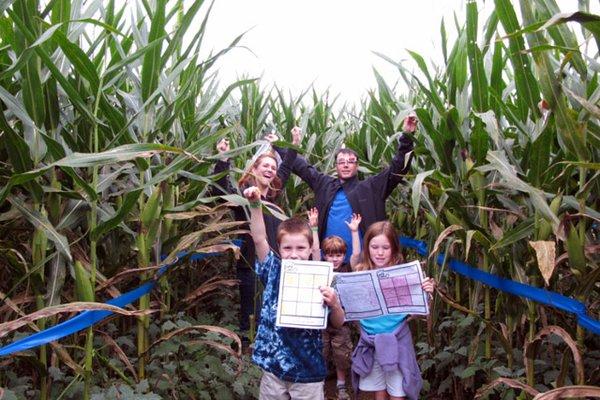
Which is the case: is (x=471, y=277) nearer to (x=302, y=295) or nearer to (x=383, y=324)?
(x=383, y=324)

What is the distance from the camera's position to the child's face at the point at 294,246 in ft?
6.70

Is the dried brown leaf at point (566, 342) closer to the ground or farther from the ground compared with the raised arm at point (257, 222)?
→ closer to the ground

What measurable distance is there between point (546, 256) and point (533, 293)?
1.10ft

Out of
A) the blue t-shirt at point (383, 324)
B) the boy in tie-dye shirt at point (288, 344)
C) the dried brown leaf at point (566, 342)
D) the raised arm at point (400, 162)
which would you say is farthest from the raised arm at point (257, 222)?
the dried brown leaf at point (566, 342)

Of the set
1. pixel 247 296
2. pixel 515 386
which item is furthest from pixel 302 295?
pixel 247 296

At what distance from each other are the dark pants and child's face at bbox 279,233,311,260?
1.55 metres

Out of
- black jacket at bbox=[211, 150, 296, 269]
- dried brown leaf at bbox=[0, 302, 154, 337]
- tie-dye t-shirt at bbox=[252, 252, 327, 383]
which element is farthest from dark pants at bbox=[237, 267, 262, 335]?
dried brown leaf at bbox=[0, 302, 154, 337]

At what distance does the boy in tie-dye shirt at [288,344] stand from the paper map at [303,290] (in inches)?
3.1

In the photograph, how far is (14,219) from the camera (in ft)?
5.97

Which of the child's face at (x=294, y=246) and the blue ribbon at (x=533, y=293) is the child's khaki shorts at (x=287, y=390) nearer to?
the child's face at (x=294, y=246)

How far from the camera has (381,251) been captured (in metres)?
2.42

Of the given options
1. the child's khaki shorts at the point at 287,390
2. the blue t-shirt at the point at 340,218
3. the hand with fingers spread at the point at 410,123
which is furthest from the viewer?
the blue t-shirt at the point at 340,218

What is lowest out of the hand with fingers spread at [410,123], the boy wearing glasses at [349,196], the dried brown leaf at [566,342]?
the dried brown leaf at [566,342]

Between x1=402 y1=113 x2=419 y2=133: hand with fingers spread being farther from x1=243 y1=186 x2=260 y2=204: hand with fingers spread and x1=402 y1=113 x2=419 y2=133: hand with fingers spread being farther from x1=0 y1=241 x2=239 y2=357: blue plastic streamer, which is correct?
x1=0 y1=241 x2=239 y2=357: blue plastic streamer
